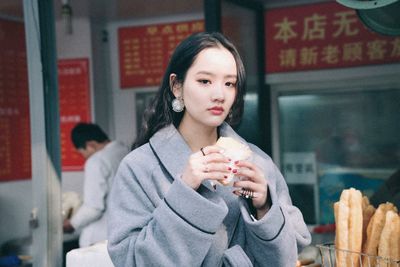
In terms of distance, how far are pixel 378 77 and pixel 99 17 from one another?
9.07ft

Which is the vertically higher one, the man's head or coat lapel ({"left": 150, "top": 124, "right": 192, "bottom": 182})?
coat lapel ({"left": 150, "top": 124, "right": 192, "bottom": 182})

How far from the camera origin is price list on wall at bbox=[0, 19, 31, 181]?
568 cm

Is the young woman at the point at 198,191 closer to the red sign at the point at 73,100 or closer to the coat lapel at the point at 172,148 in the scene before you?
the coat lapel at the point at 172,148

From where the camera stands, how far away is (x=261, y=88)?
518 centimetres

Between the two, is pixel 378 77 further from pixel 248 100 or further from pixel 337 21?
pixel 248 100

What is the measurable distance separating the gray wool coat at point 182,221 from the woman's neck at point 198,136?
0.03 meters

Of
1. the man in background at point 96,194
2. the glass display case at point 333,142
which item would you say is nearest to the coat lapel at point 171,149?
the man in background at point 96,194

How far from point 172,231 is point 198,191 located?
0.49 ft

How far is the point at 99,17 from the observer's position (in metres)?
5.81

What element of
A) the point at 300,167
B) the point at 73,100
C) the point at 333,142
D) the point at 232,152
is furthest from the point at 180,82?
the point at 73,100

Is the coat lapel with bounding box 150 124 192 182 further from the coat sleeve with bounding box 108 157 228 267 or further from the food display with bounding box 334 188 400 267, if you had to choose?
the food display with bounding box 334 188 400 267

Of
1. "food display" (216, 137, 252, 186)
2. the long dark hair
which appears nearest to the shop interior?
the long dark hair

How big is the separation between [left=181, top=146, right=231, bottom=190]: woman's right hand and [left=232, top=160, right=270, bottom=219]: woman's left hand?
0.05 m

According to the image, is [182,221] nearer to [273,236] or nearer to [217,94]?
[273,236]
